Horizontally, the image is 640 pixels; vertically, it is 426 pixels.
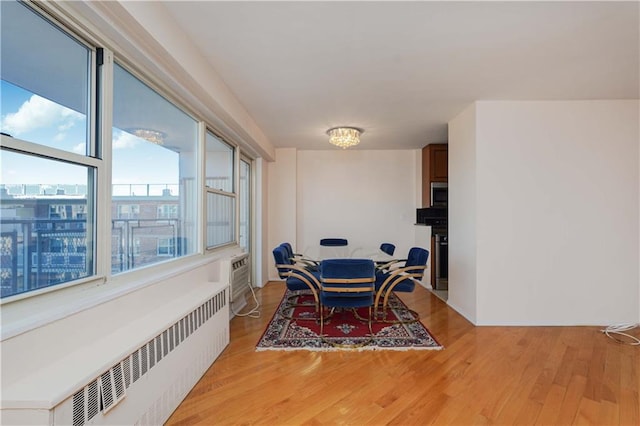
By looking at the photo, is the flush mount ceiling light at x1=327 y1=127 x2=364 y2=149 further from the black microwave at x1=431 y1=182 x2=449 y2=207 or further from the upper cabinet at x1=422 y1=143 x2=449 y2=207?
the black microwave at x1=431 y1=182 x2=449 y2=207

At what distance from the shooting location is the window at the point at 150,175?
1.83m

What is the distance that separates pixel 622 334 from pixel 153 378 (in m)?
4.43

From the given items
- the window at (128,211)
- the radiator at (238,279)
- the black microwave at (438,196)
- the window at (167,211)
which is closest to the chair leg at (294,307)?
the radiator at (238,279)

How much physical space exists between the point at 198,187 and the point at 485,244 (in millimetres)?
3280

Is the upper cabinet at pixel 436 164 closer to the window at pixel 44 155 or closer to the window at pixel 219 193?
the window at pixel 219 193

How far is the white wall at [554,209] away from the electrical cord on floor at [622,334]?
7.5 inches

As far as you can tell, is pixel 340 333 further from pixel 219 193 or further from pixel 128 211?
pixel 128 211

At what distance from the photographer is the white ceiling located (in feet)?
5.95

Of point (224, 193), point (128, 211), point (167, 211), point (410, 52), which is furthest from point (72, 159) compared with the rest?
point (410, 52)

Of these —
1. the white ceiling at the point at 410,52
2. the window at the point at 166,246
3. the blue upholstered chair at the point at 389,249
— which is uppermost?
the white ceiling at the point at 410,52

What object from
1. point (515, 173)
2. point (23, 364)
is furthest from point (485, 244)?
point (23, 364)

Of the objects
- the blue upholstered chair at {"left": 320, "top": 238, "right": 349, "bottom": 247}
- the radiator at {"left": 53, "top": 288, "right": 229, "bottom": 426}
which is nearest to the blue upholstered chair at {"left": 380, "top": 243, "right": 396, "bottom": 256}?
the blue upholstered chair at {"left": 320, "top": 238, "right": 349, "bottom": 247}

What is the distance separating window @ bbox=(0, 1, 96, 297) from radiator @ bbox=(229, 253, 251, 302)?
2024mm

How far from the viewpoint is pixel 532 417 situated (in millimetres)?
1816
